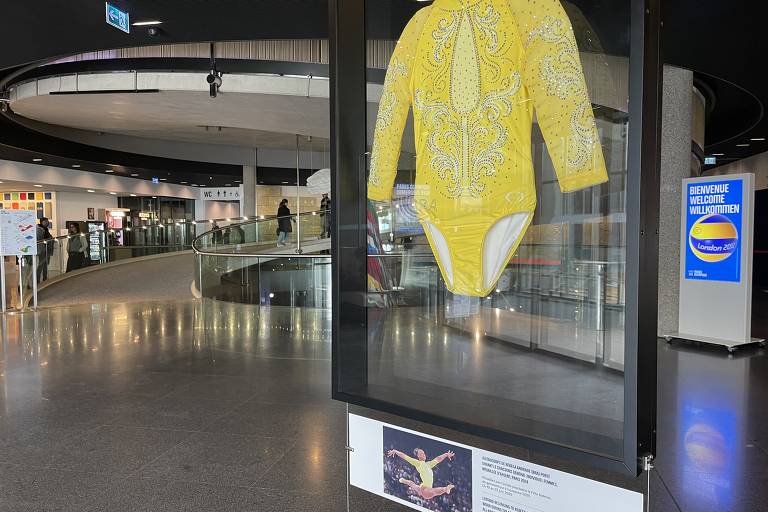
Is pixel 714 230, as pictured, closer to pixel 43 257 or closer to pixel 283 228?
pixel 283 228

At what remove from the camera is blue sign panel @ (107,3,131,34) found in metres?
6.14

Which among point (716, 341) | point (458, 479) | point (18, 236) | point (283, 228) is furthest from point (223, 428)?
point (283, 228)

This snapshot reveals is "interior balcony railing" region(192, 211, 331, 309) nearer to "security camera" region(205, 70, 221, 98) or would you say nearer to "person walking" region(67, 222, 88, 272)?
"security camera" region(205, 70, 221, 98)

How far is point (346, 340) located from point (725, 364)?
5.19 metres

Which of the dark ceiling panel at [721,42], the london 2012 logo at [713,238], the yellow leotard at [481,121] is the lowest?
the london 2012 logo at [713,238]

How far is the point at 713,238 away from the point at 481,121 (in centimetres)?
590

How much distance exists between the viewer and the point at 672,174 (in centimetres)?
756

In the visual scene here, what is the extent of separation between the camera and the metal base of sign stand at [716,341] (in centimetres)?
656

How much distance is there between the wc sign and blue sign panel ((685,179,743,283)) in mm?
24550

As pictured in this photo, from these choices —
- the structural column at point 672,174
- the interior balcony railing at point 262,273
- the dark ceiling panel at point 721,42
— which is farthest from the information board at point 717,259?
the interior balcony railing at point 262,273

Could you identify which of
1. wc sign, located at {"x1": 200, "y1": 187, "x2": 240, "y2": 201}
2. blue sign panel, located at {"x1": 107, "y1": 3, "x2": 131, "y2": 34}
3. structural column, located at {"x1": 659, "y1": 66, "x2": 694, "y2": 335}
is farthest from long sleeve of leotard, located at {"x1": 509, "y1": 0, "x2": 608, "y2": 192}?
wc sign, located at {"x1": 200, "y1": 187, "x2": 240, "y2": 201}

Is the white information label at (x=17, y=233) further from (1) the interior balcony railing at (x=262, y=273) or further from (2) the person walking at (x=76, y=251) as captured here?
(2) the person walking at (x=76, y=251)

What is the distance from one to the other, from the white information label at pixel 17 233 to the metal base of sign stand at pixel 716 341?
9.98 m

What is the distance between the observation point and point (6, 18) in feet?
20.5
